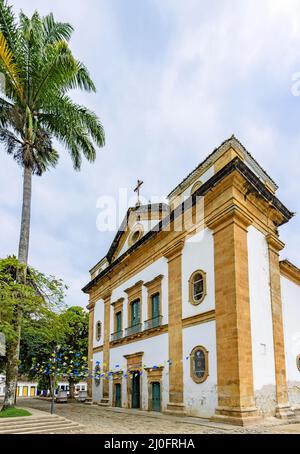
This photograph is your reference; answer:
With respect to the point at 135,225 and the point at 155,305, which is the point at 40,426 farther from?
the point at 135,225

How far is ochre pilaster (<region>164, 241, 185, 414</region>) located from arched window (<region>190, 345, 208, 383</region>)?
783 mm

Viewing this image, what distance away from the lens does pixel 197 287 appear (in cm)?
1483

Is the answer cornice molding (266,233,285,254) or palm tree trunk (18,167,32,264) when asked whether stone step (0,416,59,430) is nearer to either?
palm tree trunk (18,167,32,264)

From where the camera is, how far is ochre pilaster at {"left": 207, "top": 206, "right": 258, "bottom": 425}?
464 inches

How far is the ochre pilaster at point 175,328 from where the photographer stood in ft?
48.2

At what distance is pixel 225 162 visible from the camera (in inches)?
589

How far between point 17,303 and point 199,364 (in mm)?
6562

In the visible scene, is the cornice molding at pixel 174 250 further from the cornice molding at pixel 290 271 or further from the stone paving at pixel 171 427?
the stone paving at pixel 171 427

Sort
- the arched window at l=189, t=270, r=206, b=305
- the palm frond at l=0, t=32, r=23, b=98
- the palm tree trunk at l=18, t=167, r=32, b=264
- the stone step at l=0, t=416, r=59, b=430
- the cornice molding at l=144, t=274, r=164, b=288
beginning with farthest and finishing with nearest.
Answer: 1. the cornice molding at l=144, t=274, r=164, b=288
2. the palm tree trunk at l=18, t=167, r=32, b=264
3. the arched window at l=189, t=270, r=206, b=305
4. the palm frond at l=0, t=32, r=23, b=98
5. the stone step at l=0, t=416, r=59, b=430

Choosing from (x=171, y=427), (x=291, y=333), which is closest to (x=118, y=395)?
(x=171, y=427)

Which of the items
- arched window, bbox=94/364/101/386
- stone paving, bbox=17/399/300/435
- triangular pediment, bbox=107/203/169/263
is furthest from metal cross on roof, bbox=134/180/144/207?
stone paving, bbox=17/399/300/435

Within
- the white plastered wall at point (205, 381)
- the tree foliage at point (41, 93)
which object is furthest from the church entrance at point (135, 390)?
the tree foliage at point (41, 93)

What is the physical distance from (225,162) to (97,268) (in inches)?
576

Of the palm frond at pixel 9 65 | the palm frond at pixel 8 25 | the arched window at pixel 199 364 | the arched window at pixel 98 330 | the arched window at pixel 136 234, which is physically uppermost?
the palm frond at pixel 8 25
